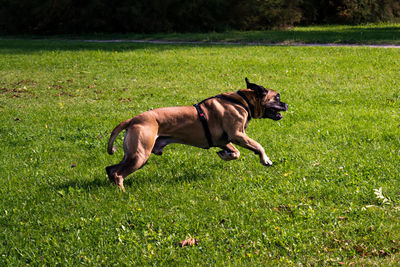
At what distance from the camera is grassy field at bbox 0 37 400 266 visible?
4.32 meters

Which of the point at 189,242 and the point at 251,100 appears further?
the point at 251,100

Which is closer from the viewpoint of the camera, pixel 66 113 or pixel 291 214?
pixel 291 214

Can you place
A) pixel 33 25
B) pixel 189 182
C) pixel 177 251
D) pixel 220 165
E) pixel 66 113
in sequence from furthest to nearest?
pixel 33 25, pixel 66 113, pixel 220 165, pixel 189 182, pixel 177 251

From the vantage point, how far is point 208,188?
5.62 m

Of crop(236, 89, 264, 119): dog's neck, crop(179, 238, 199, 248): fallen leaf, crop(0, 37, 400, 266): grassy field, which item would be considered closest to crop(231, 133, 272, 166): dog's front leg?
crop(0, 37, 400, 266): grassy field

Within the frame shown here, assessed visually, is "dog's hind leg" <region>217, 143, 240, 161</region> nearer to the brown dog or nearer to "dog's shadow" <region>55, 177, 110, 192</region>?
the brown dog

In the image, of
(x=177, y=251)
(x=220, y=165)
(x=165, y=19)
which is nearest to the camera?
(x=177, y=251)

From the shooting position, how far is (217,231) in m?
4.61

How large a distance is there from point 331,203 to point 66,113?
6687 millimetres

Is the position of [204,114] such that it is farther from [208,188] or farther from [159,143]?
[208,188]

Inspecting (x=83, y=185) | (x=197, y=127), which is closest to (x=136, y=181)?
(x=83, y=185)

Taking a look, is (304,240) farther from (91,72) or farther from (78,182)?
(91,72)

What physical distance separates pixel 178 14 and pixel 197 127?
1012 inches

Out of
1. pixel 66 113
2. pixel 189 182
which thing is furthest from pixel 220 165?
pixel 66 113
